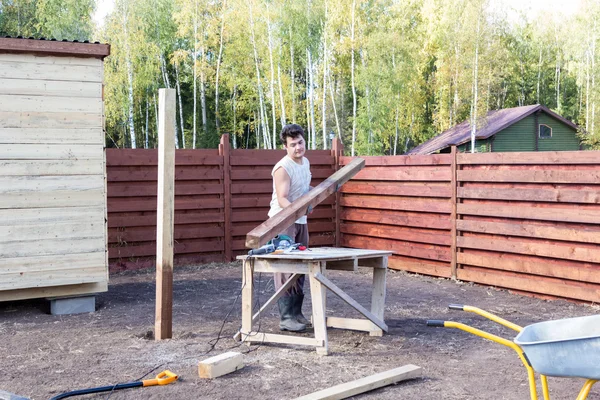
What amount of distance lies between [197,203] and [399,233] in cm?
307

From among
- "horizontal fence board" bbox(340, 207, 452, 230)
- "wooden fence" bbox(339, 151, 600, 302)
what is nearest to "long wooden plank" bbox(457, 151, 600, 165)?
"wooden fence" bbox(339, 151, 600, 302)

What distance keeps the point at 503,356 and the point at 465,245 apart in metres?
3.54

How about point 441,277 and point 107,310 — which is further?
point 441,277

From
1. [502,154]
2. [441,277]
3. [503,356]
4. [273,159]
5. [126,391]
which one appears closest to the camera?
[126,391]

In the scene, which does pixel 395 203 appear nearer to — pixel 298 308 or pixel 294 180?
pixel 298 308

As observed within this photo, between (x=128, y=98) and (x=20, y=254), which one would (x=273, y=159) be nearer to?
(x=20, y=254)

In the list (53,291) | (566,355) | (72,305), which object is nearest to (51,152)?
(53,291)

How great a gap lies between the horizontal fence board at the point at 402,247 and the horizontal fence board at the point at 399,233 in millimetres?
79

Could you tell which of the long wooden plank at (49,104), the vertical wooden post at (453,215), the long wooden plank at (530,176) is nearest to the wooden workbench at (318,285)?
the long wooden plank at (530,176)

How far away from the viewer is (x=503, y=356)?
17.8ft

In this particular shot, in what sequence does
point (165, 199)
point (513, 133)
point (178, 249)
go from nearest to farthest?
point (165, 199) → point (178, 249) → point (513, 133)

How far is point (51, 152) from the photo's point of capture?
23.5 feet

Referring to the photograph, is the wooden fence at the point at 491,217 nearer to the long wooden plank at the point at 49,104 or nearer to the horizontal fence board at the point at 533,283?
the horizontal fence board at the point at 533,283

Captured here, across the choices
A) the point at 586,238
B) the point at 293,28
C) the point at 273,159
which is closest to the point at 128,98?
the point at 293,28
